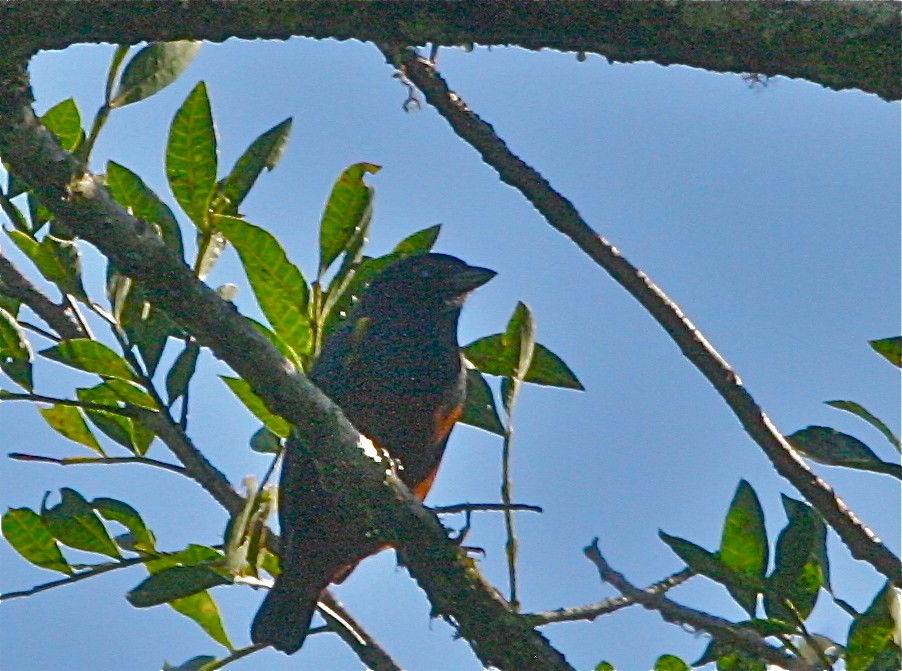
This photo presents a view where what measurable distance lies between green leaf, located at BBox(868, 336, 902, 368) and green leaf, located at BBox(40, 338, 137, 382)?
4.70 feet

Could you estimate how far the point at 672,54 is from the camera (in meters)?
Answer: 1.88

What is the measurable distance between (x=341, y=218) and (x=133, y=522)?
2.55 ft

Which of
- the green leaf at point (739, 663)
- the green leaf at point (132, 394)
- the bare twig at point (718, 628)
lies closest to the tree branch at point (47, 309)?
the green leaf at point (132, 394)

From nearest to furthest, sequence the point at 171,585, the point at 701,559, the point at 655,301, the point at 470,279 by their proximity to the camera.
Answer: the point at 701,559 → the point at 171,585 → the point at 655,301 → the point at 470,279

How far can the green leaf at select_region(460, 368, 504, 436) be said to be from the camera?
9.66 feet

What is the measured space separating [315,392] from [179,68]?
722mm

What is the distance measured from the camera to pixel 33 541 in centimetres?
272

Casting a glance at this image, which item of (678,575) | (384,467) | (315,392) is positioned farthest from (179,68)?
(678,575)

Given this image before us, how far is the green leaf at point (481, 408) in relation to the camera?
2945mm

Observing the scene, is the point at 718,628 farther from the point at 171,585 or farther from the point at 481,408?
the point at 171,585

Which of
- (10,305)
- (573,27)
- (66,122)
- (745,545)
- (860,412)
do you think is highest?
(66,122)

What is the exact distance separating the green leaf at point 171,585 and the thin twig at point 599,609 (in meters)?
0.64

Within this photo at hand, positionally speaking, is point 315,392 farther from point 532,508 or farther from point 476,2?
point 476,2

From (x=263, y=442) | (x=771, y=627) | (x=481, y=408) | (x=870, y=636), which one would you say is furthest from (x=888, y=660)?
(x=263, y=442)
